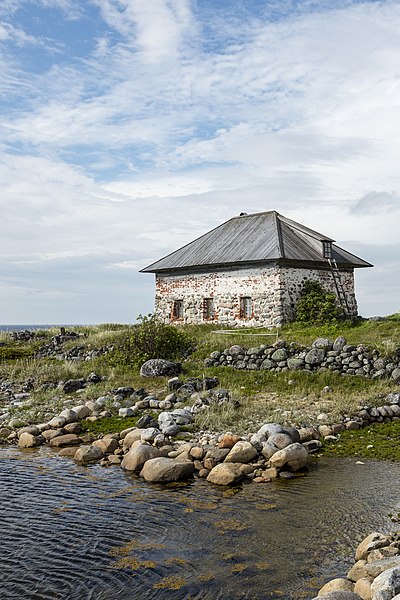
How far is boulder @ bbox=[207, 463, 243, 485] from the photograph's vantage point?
10.3 m

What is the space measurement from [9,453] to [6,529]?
4.63m

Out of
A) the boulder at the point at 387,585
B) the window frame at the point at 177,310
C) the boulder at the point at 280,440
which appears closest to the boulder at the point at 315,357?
the boulder at the point at 280,440

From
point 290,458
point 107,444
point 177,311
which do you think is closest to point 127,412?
point 107,444

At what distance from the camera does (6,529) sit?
842 centimetres

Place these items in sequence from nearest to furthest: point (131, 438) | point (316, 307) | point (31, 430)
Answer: point (131, 438), point (31, 430), point (316, 307)

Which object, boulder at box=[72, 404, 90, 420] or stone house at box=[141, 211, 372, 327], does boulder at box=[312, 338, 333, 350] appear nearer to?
stone house at box=[141, 211, 372, 327]

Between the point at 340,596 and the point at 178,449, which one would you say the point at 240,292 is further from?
the point at 340,596

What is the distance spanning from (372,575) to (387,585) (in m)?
0.81

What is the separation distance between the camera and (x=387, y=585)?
5.52 metres

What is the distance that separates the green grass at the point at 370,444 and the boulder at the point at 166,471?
3119 mm

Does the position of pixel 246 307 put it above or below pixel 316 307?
above

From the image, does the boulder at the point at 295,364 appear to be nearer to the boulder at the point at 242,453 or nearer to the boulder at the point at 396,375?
the boulder at the point at 396,375

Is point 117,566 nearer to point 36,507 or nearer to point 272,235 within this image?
point 36,507

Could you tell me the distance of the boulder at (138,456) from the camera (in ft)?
37.0
